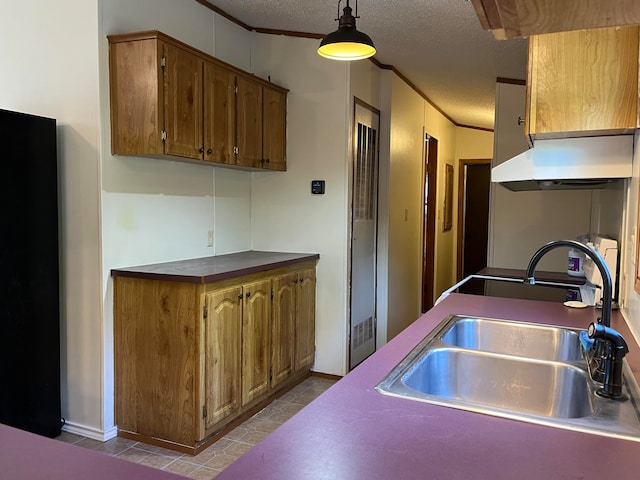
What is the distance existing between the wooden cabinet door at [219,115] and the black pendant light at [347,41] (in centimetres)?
77

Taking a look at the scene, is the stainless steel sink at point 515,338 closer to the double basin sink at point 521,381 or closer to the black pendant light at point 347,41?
the double basin sink at point 521,381

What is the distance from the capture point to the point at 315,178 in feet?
12.4

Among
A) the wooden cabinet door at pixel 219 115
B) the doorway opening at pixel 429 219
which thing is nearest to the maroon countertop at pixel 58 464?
the wooden cabinet door at pixel 219 115

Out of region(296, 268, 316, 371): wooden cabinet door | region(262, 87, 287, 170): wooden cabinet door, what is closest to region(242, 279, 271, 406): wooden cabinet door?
region(296, 268, 316, 371): wooden cabinet door

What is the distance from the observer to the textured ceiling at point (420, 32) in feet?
9.96

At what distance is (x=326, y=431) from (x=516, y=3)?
2.52 ft

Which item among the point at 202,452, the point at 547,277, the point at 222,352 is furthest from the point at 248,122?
the point at 547,277

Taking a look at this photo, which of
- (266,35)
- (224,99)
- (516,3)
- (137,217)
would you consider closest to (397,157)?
(266,35)

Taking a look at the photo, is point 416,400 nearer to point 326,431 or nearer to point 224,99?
point 326,431

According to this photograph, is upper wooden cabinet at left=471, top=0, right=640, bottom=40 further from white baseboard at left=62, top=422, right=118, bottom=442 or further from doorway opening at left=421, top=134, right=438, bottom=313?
doorway opening at left=421, top=134, right=438, bottom=313

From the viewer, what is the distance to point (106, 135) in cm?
270

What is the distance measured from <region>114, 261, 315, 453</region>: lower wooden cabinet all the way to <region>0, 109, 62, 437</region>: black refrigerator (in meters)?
0.35

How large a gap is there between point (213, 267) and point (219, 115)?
3.08ft

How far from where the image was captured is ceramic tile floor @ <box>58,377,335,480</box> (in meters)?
2.54
